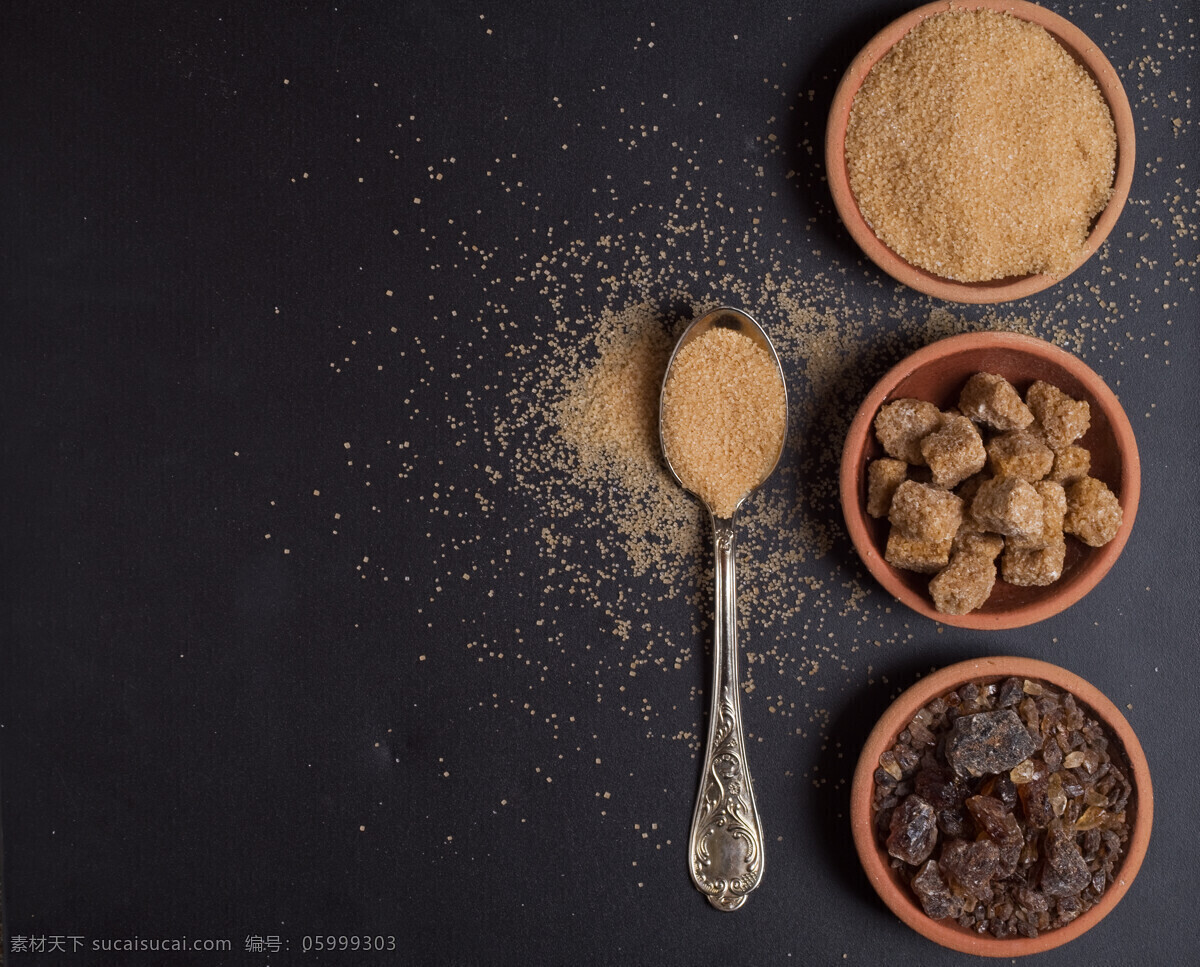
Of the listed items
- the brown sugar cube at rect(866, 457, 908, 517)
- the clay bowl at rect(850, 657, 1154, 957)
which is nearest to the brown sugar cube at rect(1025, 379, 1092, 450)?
the brown sugar cube at rect(866, 457, 908, 517)

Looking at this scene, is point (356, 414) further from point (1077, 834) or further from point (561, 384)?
point (1077, 834)

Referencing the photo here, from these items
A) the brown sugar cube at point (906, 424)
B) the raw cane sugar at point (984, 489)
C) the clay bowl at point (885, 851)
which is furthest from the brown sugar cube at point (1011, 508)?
the clay bowl at point (885, 851)

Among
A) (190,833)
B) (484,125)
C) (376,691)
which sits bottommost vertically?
(190,833)

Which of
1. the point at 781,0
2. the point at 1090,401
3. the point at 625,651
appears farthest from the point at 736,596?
the point at 781,0

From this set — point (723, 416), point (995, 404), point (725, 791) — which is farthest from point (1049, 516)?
point (725, 791)

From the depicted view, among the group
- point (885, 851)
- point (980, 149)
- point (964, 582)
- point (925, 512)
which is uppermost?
point (980, 149)

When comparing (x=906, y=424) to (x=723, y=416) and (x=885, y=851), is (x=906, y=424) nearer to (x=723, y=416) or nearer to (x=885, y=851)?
(x=723, y=416)
